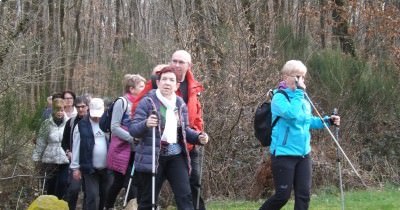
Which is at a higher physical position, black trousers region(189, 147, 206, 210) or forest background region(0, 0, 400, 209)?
forest background region(0, 0, 400, 209)

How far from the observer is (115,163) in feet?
32.0

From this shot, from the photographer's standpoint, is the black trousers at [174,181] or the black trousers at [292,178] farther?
the black trousers at [292,178]

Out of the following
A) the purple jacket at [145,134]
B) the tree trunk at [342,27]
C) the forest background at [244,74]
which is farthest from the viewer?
the tree trunk at [342,27]

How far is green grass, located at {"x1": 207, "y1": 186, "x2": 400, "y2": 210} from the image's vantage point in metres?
11.5

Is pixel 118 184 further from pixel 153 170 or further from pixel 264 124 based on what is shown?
pixel 153 170

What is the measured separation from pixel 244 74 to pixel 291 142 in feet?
22.4

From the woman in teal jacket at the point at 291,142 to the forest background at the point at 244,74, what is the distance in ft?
12.5

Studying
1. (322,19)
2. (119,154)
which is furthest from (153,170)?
(322,19)

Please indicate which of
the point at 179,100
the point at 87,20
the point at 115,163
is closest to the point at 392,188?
the point at 115,163

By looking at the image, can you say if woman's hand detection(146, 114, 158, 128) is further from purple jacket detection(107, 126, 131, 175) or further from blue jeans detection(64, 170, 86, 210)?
blue jeans detection(64, 170, 86, 210)

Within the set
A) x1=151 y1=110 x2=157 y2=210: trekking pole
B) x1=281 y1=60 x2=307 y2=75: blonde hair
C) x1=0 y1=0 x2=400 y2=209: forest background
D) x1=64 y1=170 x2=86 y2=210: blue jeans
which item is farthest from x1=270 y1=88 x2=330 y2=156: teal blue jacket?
x1=0 y1=0 x2=400 y2=209: forest background

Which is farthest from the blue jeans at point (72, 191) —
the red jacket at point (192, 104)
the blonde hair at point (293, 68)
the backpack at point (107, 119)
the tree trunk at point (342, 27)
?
the tree trunk at point (342, 27)

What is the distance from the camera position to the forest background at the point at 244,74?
35.9ft

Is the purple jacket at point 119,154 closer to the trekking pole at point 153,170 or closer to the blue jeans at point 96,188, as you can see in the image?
the blue jeans at point 96,188
